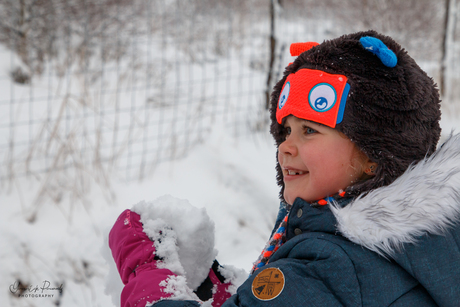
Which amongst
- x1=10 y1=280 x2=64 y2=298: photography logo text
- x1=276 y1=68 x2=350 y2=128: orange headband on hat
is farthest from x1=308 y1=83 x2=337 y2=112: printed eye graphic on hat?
x1=10 y1=280 x2=64 y2=298: photography logo text

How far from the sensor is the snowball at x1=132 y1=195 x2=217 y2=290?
42.6 inches

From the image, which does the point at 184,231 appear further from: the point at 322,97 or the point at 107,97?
the point at 107,97

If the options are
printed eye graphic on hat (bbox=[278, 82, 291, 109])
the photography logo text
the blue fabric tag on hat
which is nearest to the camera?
the blue fabric tag on hat

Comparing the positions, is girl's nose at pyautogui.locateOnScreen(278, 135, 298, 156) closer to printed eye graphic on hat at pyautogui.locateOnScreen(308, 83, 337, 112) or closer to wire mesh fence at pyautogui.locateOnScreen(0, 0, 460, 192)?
printed eye graphic on hat at pyautogui.locateOnScreen(308, 83, 337, 112)

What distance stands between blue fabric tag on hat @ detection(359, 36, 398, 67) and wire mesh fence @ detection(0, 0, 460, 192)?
6.97 ft

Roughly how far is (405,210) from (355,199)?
0.11m

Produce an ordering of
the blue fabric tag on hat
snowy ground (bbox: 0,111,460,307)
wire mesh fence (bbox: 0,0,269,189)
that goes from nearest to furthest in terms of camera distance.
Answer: the blue fabric tag on hat, snowy ground (bbox: 0,111,460,307), wire mesh fence (bbox: 0,0,269,189)

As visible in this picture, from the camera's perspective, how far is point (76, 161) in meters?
2.58

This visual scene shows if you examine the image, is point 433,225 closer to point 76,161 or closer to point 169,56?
point 76,161

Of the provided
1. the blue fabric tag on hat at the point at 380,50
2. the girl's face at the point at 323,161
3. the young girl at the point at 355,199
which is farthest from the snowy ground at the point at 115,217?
the blue fabric tag on hat at the point at 380,50

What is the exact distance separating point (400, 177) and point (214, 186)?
6.42ft

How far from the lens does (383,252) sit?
0.80 metres

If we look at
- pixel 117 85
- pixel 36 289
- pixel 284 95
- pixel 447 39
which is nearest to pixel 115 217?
pixel 36 289

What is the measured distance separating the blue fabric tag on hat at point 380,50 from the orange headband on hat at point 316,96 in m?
0.09
